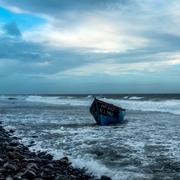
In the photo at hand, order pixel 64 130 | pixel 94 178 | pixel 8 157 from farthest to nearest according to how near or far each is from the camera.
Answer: pixel 64 130 < pixel 8 157 < pixel 94 178

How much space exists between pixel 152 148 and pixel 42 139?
5.18 m

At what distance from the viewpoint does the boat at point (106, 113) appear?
22.5 m

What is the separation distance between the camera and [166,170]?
29.8 ft

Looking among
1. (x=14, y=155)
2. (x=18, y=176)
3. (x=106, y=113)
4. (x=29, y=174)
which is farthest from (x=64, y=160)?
(x=106, y=113)

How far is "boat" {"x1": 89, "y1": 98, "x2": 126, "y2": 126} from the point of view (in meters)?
22.5

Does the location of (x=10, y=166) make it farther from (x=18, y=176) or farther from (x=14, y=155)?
(x=14, y=155)

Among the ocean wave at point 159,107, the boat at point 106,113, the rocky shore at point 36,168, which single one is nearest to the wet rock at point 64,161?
the rocky shore at point 36,168

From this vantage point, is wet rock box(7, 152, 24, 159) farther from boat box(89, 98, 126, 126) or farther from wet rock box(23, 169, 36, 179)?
boat box(89, 98, 126, 126)

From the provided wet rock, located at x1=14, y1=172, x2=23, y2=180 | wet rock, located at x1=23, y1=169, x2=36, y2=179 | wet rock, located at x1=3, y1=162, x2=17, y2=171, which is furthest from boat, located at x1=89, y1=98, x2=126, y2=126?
wet rock, located at x1=14, y1=172, x2=23, y2=180

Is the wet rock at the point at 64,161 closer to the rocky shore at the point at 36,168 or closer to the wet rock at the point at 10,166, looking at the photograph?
the rocky shore at the point at 36,168

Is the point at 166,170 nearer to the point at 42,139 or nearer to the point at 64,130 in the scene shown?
the point at 42,139

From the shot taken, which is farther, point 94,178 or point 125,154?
point 125,154

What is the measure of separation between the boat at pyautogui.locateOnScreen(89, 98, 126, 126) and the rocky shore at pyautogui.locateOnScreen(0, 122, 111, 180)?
11211mm

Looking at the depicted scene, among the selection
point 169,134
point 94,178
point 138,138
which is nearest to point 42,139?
point 138,138
